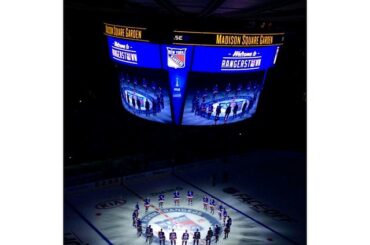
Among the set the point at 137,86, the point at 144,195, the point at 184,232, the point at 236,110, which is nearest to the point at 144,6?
the point at 137,86

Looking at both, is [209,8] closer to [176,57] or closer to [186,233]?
[176,57]

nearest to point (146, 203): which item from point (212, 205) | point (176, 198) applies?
point (176, 198)

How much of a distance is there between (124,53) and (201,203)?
17.0ft

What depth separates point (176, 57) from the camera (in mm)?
9406

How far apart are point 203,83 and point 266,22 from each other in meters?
1.82

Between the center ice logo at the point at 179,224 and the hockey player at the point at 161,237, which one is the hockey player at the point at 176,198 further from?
the hockey player at the point at 161,237

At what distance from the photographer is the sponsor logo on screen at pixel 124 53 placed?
9664 millimetres

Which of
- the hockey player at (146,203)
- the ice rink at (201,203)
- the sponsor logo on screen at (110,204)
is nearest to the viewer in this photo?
the ice rink at (201,203)

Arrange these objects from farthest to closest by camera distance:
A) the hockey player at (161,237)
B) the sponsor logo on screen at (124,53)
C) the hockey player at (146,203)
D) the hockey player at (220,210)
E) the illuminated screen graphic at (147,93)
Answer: the hockey player at (146,203) < the hockey player at (220,210) < the hockey player at (161,237) < the illuminated screen graphic at (147,93) < the sponsor logo on screen at (124,53)

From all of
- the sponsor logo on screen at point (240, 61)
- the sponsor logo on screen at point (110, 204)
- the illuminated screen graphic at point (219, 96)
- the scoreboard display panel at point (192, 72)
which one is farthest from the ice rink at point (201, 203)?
the sponsor logo on screen at point (240, 61)

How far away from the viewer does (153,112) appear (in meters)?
10.4

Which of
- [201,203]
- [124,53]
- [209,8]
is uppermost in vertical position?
[209,8]

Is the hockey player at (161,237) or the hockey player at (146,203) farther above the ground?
the hockey player at (161,237)

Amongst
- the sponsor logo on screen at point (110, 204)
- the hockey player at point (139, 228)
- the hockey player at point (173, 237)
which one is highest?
the hockey player at point (173, 237)
